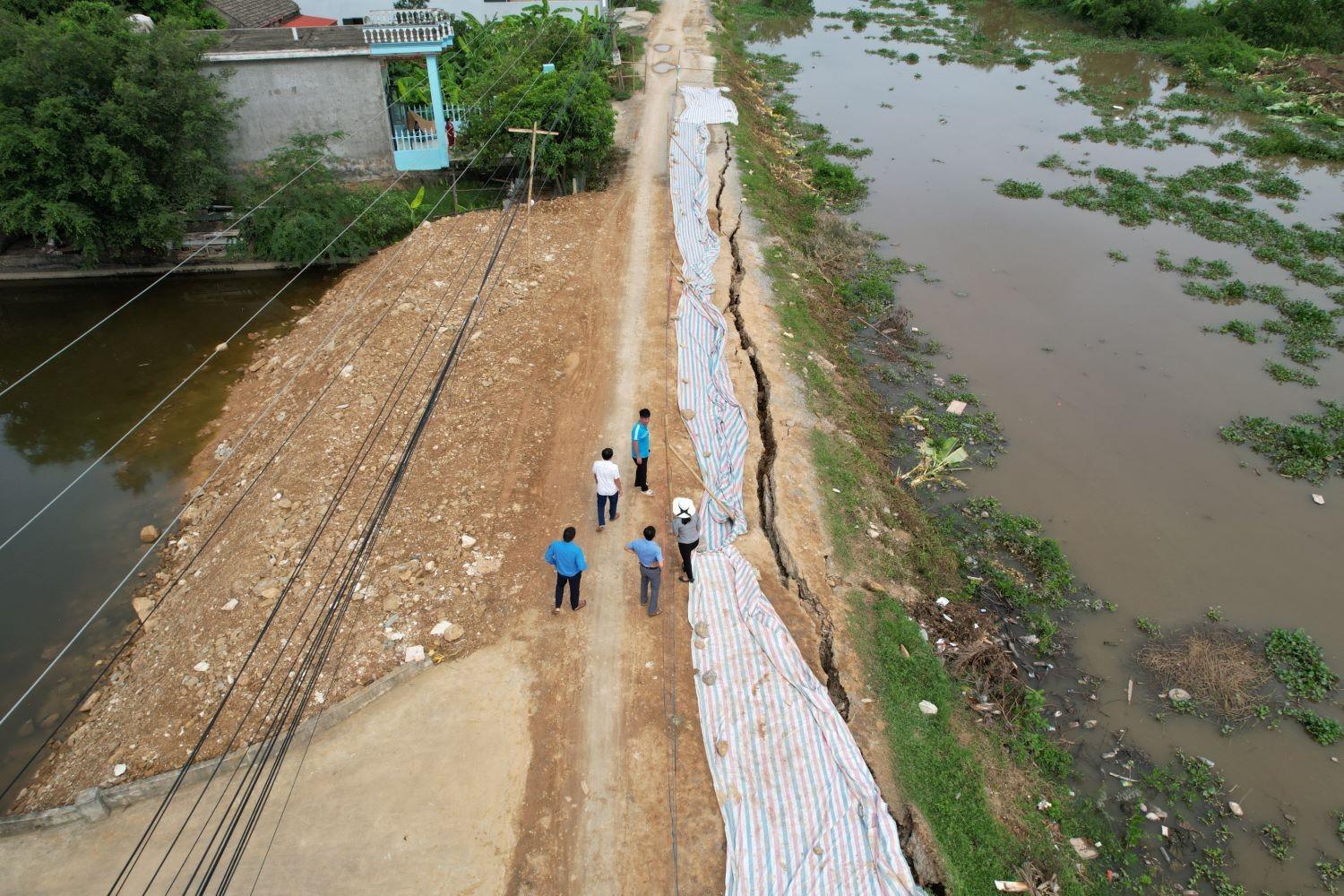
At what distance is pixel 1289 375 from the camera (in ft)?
50.3

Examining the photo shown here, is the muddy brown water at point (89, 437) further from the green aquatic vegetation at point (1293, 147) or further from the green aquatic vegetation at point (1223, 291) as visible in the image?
the green aquatic vegetation at point (1293, 147)

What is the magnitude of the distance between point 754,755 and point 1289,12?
46.1 meters

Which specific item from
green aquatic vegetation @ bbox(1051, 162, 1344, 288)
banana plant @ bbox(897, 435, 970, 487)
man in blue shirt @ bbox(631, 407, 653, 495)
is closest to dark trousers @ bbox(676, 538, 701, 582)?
man in blue shirt @ bbox(631, 407, 653, 495)

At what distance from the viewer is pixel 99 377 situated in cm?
1551

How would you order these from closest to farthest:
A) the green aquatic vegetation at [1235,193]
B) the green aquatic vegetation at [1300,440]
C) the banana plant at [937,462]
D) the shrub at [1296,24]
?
the banana plant at [937,462]
the green aquatic vegetation at [1300,440]
the green aquatic vegetation at [1235,193]
the shrub at [1296,24]

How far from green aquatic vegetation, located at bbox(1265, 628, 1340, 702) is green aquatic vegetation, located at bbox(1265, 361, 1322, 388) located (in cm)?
742

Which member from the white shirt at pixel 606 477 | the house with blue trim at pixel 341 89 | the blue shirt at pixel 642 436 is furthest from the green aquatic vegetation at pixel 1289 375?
the house with blue trim at pixel 341 89

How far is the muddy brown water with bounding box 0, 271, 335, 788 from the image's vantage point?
33.4 ft

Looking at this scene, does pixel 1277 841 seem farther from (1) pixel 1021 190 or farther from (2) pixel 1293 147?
(2) pixel 1293 147

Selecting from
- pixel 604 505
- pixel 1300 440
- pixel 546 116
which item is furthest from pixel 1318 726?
pixel 546 116

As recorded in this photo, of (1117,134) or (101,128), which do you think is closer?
(101,128)

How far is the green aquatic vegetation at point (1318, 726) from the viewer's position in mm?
9062

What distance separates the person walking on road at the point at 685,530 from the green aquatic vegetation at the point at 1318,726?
784 centimetres

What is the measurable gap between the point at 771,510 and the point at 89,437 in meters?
13.1
